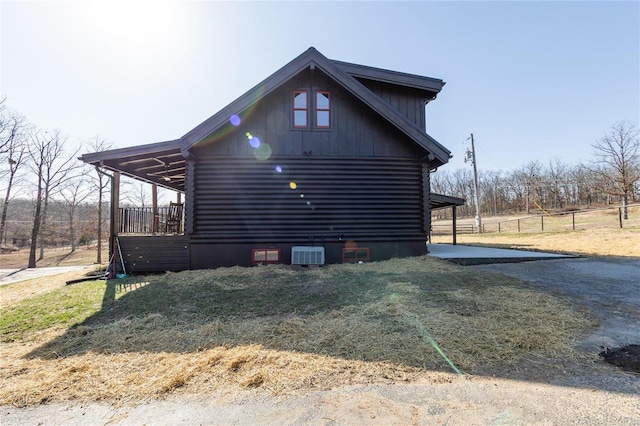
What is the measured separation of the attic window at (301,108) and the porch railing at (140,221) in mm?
6792

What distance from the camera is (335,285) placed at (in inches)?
255

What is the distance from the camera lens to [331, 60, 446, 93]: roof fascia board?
10977 millimetres

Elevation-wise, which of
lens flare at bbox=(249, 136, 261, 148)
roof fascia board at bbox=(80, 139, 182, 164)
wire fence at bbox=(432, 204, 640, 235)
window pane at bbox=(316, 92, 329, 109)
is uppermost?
window pane at bbox=(316, 92, 329, 109)

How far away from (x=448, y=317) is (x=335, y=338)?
1749mm

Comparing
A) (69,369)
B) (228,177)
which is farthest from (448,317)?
(228,177)

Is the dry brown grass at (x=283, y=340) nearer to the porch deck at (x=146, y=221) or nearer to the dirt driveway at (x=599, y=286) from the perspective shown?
the dirt driveway at (x=599, y=286)

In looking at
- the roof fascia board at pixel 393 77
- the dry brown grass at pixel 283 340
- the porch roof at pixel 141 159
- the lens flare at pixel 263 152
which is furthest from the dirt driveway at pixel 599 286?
the porch roof at pixel 141 159

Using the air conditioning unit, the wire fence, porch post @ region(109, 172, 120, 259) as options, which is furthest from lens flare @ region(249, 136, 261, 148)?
the wire fence

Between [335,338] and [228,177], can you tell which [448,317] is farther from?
[228,177]

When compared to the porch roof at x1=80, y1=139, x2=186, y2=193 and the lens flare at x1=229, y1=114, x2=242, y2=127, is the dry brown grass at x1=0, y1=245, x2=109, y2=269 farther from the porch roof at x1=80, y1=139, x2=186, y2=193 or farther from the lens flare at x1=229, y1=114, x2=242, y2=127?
the lens flare at x1=229, y1=114, x2=242, y2=127

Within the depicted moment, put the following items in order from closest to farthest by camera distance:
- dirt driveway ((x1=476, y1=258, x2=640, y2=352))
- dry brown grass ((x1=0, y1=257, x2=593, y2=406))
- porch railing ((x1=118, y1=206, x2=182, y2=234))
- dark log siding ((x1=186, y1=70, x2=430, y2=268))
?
dry brown grass ((x1=0, y1=257, x2=593, y2=406))
dirt driveway ((x1=476, y1=258, x2=640, y2=352))
dark log siding ((x1=186, y1=70, x2=430, y2=268))
porch railing ((x1=118, y1=206, x2=182, y2=234))

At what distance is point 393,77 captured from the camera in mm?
11211

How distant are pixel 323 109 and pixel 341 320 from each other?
7399 millimetres

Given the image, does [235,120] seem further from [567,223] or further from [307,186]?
[567,223]
